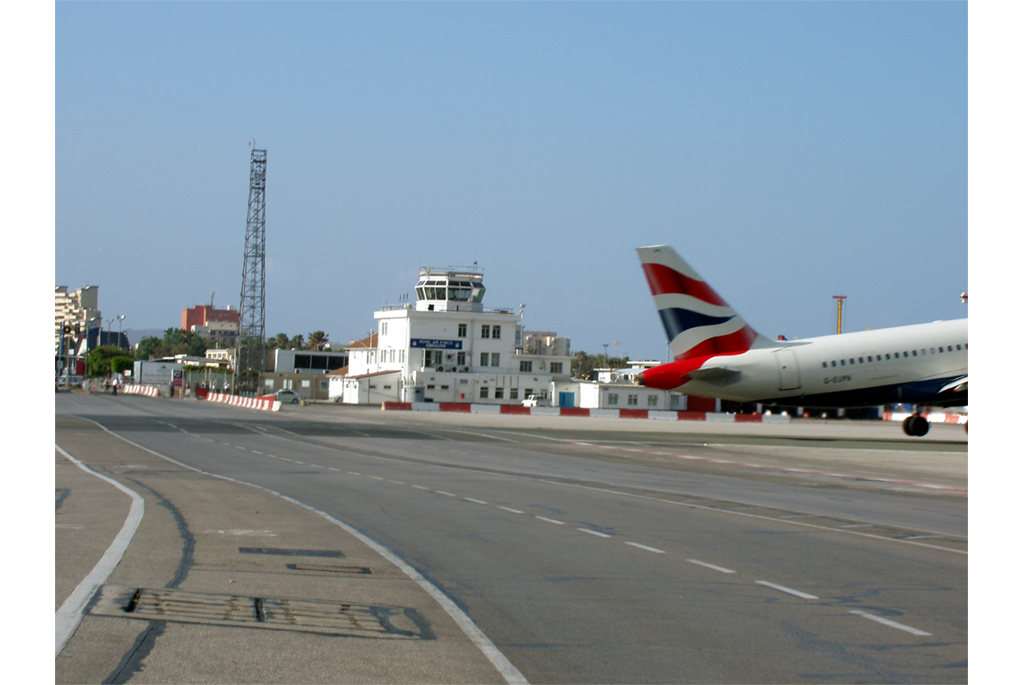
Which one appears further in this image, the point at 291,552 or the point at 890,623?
the point at 291,552

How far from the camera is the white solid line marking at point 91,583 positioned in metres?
7.26

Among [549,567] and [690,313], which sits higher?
[690,313]

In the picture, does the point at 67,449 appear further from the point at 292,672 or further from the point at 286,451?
the point at 292,672

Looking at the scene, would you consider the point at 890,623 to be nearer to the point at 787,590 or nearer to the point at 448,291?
the point at 787,590

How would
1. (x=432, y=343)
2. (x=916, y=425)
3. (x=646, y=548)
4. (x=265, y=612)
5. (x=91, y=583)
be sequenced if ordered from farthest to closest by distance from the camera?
(x=432, y=343) → (x=916, y=425) → (x=646, y=548) → (x=91, y=583) → (x=265, y=612)

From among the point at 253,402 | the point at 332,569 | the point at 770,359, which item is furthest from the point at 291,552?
the point at 253,402

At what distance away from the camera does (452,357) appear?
316 ft

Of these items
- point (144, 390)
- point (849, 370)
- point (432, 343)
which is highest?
point (432, 343)

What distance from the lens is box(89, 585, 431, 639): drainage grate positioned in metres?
7.67

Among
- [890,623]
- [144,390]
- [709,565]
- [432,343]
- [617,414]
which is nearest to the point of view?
[890,623]

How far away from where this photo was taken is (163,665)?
21.2ft

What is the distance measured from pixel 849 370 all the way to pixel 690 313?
6458mm

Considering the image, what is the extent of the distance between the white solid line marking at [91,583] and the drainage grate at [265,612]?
0.45ft
